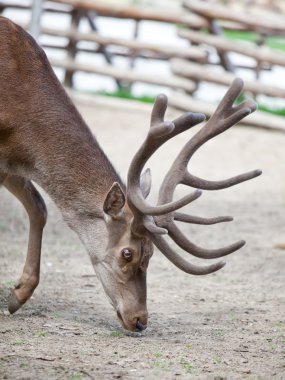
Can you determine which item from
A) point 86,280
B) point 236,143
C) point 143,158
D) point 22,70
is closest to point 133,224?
point 143,158

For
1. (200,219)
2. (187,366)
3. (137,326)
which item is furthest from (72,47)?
(187,366)

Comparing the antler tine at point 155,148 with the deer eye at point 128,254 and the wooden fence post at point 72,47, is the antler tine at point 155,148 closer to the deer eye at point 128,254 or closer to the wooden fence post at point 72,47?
the deer eye at point 128,254

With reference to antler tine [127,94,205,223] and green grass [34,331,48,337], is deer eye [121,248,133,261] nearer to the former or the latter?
antler tine [127,94,205,223]

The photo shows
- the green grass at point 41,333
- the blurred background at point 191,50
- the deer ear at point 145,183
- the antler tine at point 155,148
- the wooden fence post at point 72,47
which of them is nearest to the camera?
the antler tine at point 155,148

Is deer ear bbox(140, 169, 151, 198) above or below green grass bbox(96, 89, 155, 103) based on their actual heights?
above

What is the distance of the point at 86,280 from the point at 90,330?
1.61 metres

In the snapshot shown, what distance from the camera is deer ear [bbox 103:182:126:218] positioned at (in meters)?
5.96

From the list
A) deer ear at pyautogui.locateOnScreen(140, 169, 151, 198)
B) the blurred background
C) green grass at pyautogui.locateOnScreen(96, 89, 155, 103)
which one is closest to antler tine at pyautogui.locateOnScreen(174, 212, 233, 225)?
deer ear at pyautogui.locateOnScreen(140, 169, 151, 198)

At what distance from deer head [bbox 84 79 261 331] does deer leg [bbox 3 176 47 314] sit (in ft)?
1.87

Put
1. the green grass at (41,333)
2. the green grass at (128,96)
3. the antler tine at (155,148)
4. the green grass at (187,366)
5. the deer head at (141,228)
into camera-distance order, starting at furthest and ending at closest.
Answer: the green grass at (128,96) → the deer head at (141,228) → the green grass at (41,333) → the antler tine at (155,148) → the green grass at (187,366)

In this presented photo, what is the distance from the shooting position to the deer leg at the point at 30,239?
648cm

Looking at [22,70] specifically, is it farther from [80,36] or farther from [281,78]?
[281,78]

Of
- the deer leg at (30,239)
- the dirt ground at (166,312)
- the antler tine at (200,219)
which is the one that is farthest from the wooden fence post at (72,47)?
the antler tine at (200,219)

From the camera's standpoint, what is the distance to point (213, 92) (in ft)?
70.9
